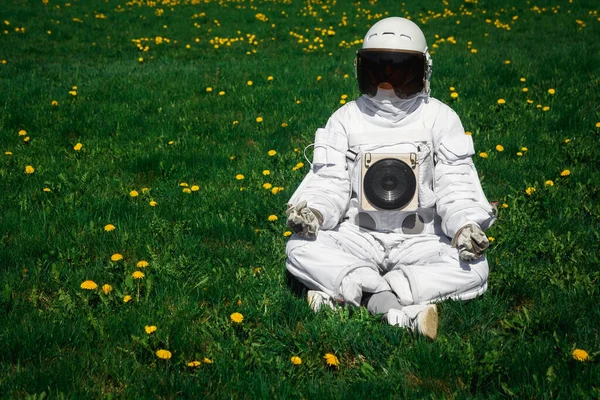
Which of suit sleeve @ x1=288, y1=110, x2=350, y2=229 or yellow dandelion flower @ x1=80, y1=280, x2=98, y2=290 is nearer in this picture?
yellow dandelion flower @ x1=80, y1=280, x2=98, y2=290

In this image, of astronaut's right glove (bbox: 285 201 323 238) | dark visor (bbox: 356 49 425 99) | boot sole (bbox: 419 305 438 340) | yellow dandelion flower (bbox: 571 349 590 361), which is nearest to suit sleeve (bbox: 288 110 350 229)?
astronaut's right glove (bbox: 285 201 323 238)

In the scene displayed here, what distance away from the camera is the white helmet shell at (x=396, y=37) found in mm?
4121

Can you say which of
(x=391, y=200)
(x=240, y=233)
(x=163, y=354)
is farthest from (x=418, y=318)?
(x=240, y=233)

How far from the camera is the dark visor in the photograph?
13.6 ft

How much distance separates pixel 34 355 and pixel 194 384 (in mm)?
918

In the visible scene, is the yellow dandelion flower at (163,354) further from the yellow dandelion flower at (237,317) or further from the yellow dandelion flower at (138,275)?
the yellow dandelion flower at (138,275)

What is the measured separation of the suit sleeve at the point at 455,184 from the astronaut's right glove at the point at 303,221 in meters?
0.84

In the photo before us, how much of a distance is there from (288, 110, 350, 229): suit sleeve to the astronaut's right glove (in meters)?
0.15

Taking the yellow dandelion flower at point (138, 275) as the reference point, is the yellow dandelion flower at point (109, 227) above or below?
below

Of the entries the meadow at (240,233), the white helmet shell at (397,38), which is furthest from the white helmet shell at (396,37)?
the meadow at (240,233)

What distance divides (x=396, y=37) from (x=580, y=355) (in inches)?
88.9

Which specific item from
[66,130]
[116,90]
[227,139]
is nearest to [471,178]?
[227,139]

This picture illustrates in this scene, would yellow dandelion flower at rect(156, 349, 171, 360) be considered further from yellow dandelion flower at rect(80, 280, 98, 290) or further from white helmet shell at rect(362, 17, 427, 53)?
white helmet shell at rect(362, 17, 427, 53)

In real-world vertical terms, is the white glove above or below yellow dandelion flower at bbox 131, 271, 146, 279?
above
